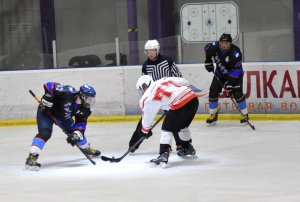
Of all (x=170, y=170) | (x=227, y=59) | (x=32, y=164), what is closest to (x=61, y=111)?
(x=32, y=164)

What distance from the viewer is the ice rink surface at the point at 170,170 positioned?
18.0 feet

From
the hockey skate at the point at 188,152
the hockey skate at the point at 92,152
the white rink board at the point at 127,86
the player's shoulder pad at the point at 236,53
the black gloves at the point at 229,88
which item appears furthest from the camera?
the white rink board at the point at 127,86

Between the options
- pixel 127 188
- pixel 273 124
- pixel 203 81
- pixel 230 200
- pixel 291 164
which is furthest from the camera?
pixel 203 81

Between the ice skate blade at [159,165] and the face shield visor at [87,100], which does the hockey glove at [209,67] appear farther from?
the ice skate blade at [159,165]

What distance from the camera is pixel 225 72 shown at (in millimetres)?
8781

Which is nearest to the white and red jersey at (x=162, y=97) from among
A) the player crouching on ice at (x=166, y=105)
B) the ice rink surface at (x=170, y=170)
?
the player crouching on ice at (x=166, y=105)

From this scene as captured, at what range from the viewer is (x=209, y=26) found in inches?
378

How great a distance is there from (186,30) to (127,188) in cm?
424

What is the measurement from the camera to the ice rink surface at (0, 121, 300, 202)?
5500 millimetres

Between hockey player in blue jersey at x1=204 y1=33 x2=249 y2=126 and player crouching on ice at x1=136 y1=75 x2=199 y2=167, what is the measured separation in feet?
7.00

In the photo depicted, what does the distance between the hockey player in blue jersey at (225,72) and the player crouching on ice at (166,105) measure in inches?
84.1

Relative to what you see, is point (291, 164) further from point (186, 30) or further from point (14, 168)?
point (186, 30)

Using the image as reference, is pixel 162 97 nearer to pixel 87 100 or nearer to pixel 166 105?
pixel 166 105

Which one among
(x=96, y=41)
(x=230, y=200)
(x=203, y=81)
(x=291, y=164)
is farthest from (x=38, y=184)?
(x=96, y=41)
